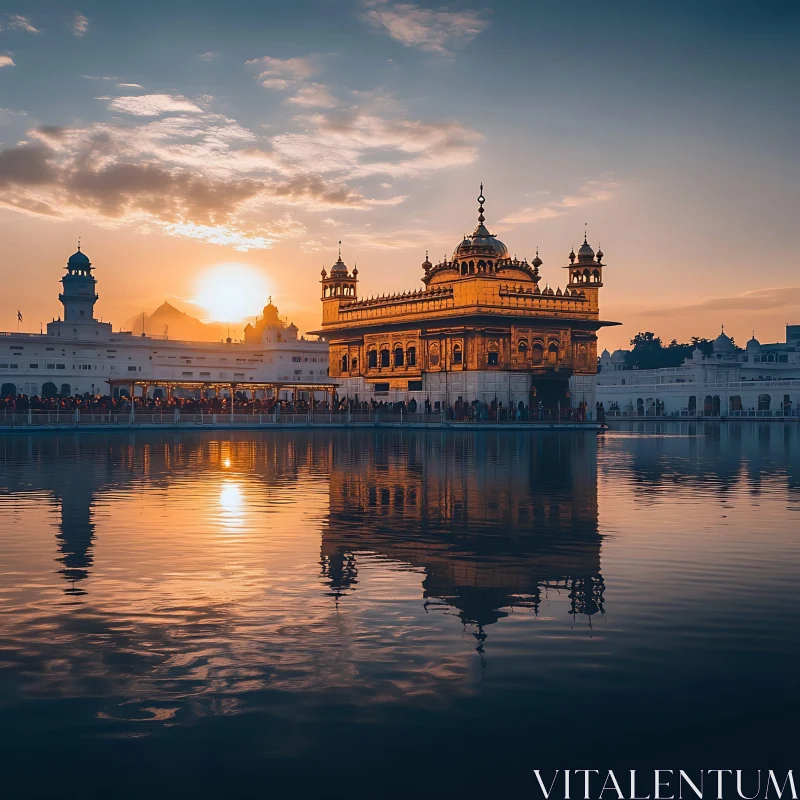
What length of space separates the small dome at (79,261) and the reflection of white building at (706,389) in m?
63.7

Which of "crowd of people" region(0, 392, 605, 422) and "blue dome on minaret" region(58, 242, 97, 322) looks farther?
"blue dome on minaret" region(58, 242, 97, 322)

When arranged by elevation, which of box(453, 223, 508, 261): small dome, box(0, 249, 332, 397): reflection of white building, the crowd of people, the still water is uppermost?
box(453, 223, 508, 261): small dome

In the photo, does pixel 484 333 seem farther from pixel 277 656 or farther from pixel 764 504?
pixel 277 656

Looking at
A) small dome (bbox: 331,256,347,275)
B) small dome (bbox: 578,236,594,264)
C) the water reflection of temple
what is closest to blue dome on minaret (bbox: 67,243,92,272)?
small dome (bbox: 331,256,347,275)

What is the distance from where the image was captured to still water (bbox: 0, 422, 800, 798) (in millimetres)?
5707

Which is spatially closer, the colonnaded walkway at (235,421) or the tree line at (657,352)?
the colonnaded walkway at (235,421)

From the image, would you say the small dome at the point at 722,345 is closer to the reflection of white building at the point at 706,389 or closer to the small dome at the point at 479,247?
the reflection of white building at the point at 706,389

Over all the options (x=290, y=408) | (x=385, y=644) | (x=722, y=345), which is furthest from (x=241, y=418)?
(x=722, y=345)

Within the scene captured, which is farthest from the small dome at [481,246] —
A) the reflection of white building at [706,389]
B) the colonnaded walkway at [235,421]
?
the reflection of white building at [706,389]

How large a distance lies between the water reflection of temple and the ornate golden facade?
4285 centimetres

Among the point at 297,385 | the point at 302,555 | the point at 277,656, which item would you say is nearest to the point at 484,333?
the point at 297,385

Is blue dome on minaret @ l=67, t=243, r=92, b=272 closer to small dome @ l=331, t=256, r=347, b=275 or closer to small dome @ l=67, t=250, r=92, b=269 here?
small dome @ l=67, t=250, r=92, b=269

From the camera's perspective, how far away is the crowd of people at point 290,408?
60.2m

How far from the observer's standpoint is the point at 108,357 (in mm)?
101625
